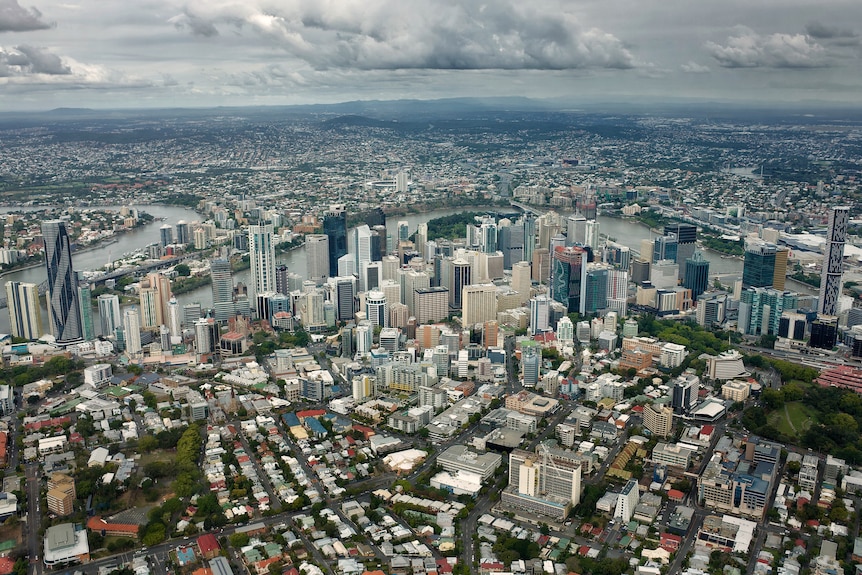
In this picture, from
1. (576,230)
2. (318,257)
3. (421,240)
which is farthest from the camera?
(576,230)

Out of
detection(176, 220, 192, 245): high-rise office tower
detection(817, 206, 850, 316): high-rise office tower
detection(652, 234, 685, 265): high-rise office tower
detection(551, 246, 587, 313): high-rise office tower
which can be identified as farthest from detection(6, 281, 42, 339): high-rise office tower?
detection(817, 206, 850, 316): high-rise office tower

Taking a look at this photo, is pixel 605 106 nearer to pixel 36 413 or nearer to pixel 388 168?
pixel 388 168

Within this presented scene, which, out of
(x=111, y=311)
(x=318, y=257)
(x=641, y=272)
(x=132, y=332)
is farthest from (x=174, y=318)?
(x=641, y=272)

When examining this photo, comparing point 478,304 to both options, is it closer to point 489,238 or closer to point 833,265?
point 489,238

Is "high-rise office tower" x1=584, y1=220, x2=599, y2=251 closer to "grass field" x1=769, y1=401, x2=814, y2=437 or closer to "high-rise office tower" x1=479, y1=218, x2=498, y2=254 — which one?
"high-rise office tower" x1=479, y1=218, x2=498, y2=254

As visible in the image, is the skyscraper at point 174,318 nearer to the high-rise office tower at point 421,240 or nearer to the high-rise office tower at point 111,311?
the high-rise office tower at point 111,311

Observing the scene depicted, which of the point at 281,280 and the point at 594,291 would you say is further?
the point at 281,280

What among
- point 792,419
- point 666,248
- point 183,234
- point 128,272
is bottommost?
point 792,419

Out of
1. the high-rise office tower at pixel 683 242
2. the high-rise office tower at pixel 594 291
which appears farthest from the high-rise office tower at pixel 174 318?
the high-rise office tower at pixel 683 242
